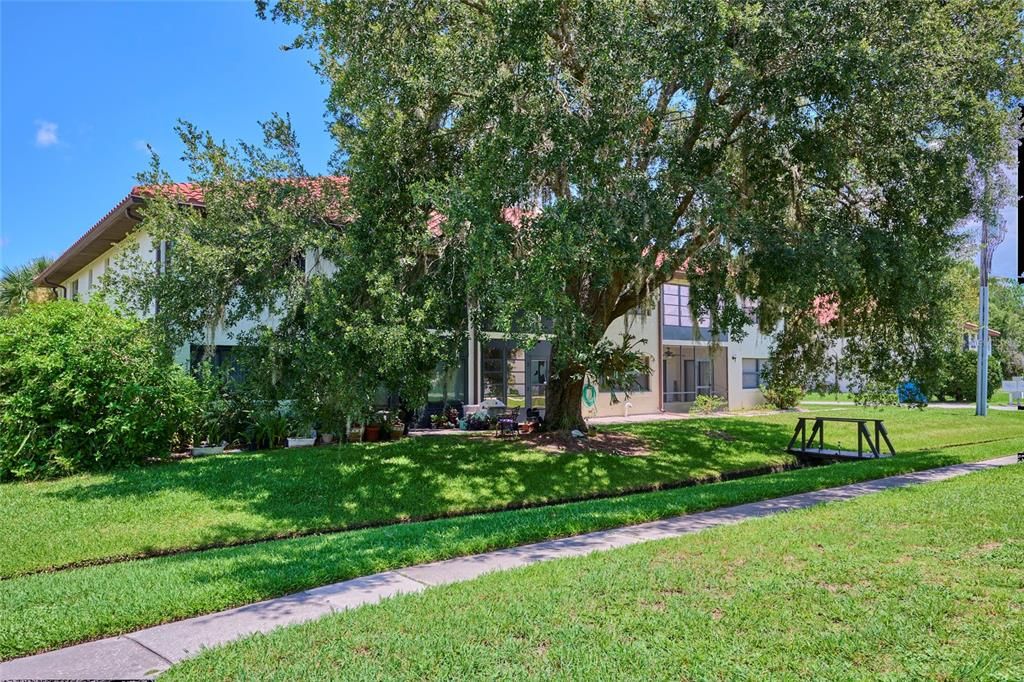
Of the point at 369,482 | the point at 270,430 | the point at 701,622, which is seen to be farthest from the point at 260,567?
the point at 270,430

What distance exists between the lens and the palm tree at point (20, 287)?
2031 centimetres

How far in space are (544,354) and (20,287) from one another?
16712 millimetres

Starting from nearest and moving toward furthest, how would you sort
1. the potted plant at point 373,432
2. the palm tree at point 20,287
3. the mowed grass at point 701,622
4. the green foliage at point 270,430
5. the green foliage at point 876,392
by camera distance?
1. the mowed grass at point 701,622
2. the green foliage at point 270,430
3. the green foliage at point 876,392
4. the potted plant at point 373,432
5. the palm tree at point 20,287

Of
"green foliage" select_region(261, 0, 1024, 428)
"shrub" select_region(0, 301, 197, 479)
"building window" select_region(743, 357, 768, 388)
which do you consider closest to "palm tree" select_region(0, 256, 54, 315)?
"shrub" select_region(0, 301, 197, 479)

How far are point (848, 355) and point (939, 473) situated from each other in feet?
13.7

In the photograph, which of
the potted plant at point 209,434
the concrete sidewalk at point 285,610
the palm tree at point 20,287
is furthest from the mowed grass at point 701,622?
the palm tree at point 20,287

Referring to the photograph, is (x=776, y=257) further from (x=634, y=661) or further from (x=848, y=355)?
(x=634, y=661)

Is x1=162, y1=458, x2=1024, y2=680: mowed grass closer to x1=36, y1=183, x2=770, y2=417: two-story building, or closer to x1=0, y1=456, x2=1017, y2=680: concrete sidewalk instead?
A: x1=0, y1=456, x2=1017, y2=680: concrete sidewalk

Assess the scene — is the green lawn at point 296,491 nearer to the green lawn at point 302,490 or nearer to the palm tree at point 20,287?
the green lawn at point 302,490

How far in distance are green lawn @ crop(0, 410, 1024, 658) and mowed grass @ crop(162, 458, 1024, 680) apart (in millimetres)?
1154

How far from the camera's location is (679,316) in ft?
88.4

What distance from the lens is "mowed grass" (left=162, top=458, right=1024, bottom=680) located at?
11.8ft

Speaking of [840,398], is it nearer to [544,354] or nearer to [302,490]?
[544,354]

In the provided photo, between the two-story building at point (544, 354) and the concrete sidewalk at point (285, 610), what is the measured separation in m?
5.20
